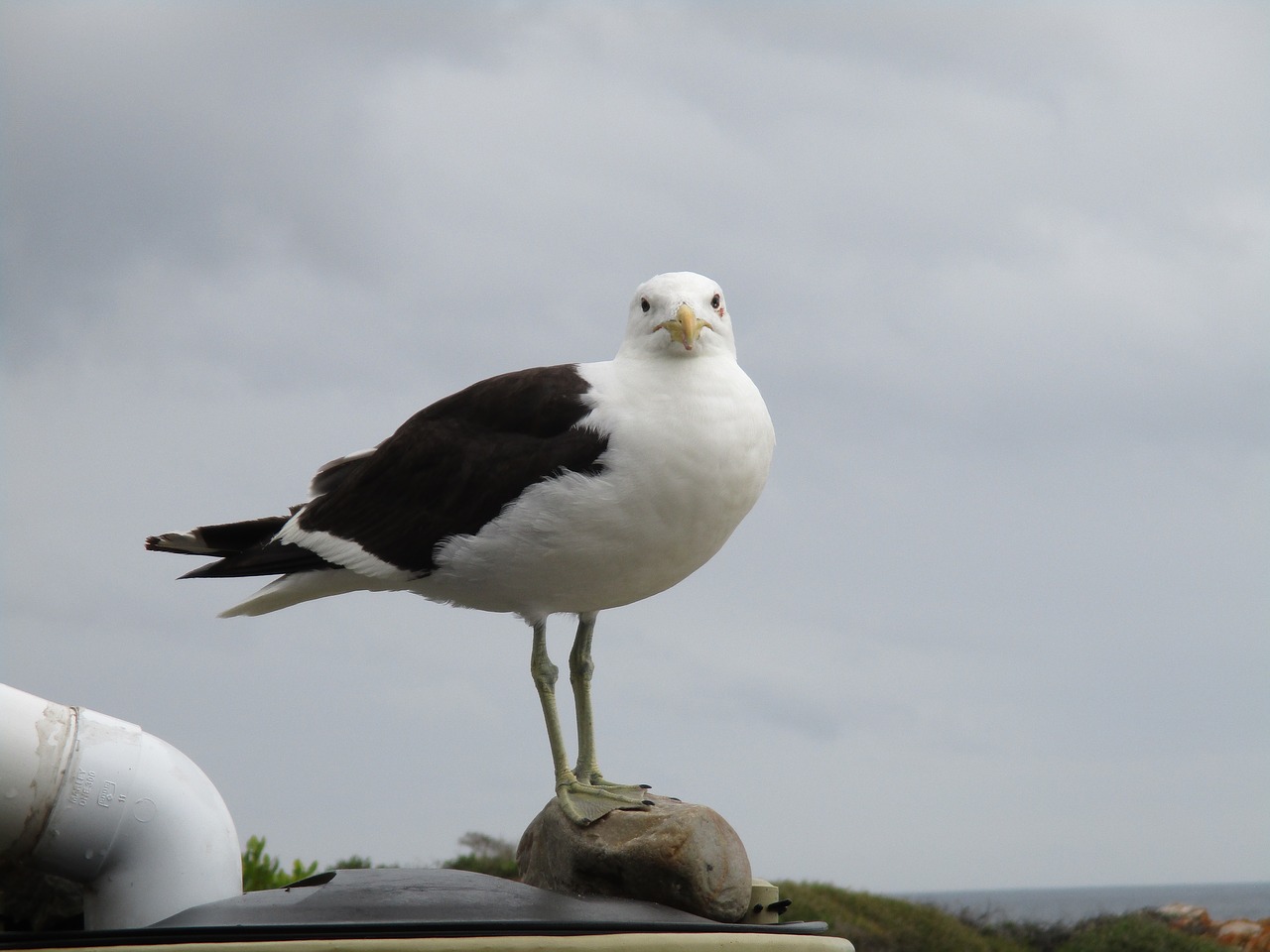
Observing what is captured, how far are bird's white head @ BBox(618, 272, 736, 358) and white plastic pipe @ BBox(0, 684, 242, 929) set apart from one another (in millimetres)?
3016

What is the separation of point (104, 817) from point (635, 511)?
2776 millimetres

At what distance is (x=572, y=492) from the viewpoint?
20.2 feet

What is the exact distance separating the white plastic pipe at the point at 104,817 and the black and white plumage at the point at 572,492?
4.30 ft

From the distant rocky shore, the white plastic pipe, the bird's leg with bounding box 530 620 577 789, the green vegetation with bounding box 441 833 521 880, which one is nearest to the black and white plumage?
A: the bird's leg with bounding box 530 620 577 789

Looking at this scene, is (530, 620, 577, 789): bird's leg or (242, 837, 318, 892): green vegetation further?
(242, 837, 318, 892): green vegetation

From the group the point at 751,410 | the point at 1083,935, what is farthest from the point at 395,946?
the point at 1083,935

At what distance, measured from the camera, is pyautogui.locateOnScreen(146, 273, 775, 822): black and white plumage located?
6.16 metres

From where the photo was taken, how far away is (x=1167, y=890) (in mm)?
58719

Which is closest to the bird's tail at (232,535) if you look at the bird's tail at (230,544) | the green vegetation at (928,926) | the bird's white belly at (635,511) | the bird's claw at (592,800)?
the bird's tail at (230,544)

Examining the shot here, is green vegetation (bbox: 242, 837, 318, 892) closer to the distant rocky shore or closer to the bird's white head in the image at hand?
the bird's white head

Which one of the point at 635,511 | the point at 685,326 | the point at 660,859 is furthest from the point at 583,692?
the point at 685,326

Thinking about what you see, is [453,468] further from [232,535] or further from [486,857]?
[486,857]

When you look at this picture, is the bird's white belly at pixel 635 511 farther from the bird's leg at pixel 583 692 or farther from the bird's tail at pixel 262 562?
the bird's tail at pixel 262 562

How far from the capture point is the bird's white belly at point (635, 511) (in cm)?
612
